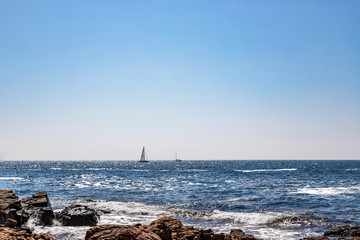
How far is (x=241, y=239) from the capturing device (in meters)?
15.7

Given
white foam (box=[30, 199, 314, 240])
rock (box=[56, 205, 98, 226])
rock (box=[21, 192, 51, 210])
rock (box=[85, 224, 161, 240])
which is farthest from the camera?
rock (box=[21, 192, 51, 210])

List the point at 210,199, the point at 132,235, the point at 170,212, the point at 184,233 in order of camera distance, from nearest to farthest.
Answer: the point at 132,235 < the point at 184,233 < the point at 170,212 < the point at 210,199

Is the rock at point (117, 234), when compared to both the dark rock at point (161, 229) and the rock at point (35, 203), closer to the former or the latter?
the dark rock at point (161, 229)

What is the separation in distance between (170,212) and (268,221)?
29.3ft

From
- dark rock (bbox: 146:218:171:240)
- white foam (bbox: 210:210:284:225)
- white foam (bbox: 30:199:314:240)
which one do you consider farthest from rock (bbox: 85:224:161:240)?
white foam (bbox: 210:210:284:225)

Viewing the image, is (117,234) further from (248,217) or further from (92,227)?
(248,217)

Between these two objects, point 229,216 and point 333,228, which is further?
point 229,216

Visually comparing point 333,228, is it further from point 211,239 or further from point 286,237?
point 211,239

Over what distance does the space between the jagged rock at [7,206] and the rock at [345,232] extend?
69.4 feet

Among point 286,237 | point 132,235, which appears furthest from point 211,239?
point 286,237

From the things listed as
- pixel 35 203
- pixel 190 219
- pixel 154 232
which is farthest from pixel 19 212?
pixel 154 232

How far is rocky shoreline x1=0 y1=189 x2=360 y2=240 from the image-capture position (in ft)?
35.4

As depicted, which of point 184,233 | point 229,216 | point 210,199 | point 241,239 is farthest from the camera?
point 210,199

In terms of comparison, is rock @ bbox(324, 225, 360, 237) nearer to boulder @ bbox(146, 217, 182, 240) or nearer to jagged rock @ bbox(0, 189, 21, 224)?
boulder @ bbox(146, 217, 182, 240)
